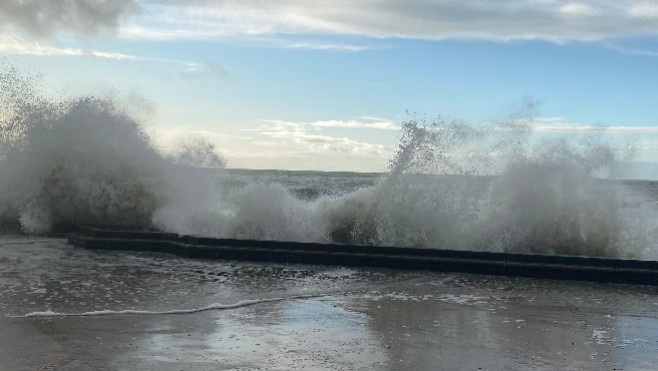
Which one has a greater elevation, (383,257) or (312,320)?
(383,257)

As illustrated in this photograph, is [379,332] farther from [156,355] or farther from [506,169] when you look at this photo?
[506,169]

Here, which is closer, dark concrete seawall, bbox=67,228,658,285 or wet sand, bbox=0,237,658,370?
wet sand, bbox=0,237,658,370

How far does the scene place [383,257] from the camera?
9242mm

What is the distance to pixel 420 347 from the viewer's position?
4742 mm

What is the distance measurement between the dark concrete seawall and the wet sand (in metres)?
0.32

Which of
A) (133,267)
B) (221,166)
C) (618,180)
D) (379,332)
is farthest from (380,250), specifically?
(221,166)

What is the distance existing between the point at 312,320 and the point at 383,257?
145 inches

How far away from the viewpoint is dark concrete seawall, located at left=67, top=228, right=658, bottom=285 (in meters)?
8.18

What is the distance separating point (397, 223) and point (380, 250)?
106 inches

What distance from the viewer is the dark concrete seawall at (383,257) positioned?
8180 mm

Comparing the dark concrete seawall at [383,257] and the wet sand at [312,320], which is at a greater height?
the dark concrete seawall at [383,257]

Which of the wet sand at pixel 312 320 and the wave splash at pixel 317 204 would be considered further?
the wave splash at pixel 317 204

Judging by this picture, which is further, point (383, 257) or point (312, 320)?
point (383, 257)

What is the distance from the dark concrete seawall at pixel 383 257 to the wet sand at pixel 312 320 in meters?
0.32
